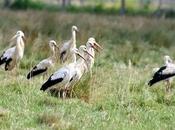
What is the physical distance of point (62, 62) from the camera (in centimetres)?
1387

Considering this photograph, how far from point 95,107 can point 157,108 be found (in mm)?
1109

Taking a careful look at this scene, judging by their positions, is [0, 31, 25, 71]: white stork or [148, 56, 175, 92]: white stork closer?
[148, 56, 175, 92]: white stork

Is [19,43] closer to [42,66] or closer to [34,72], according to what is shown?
[42,66]

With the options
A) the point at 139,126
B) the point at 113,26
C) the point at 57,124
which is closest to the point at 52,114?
the point at 57,124

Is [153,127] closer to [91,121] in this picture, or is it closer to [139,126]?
[139,126]

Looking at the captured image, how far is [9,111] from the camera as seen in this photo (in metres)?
9.48

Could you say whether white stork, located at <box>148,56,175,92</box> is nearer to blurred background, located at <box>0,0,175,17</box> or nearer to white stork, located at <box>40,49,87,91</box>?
white stork, located at <box>40,49,87,91</box>

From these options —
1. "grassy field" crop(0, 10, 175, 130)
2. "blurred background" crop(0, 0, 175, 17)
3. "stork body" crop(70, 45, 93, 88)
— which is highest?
"blurred background" crop(0, 0, 175, 17)

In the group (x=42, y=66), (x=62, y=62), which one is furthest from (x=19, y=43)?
(x=42, y=66)

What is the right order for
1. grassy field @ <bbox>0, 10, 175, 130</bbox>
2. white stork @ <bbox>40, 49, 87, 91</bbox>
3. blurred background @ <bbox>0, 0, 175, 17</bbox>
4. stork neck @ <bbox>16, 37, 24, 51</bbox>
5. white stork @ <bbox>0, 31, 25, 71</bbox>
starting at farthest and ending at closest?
1. blurred background @ <bbox>0, 0, 175, 17</bbox>
2. stork neck @ <bbox>16, 37, 24, 51</bbox>
3. white stork @ <bbox>0, 31, 25, 71</bbox>
4. white stork @ <bbox>40, 49, 87, 91</bbox>
5. grassy field @ <bbox>0, 10, 175, 130</bbox>

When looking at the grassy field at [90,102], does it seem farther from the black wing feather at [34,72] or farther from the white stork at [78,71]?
the white stork at [78,71]

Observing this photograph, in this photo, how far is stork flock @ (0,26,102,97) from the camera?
35.3ft

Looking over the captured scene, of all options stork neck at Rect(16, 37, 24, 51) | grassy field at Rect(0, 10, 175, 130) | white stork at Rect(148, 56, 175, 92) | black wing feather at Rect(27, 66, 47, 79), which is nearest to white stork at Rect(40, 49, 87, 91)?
grassy field at Rect(0, 10, 175, 130)

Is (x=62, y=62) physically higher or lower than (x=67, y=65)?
higher
